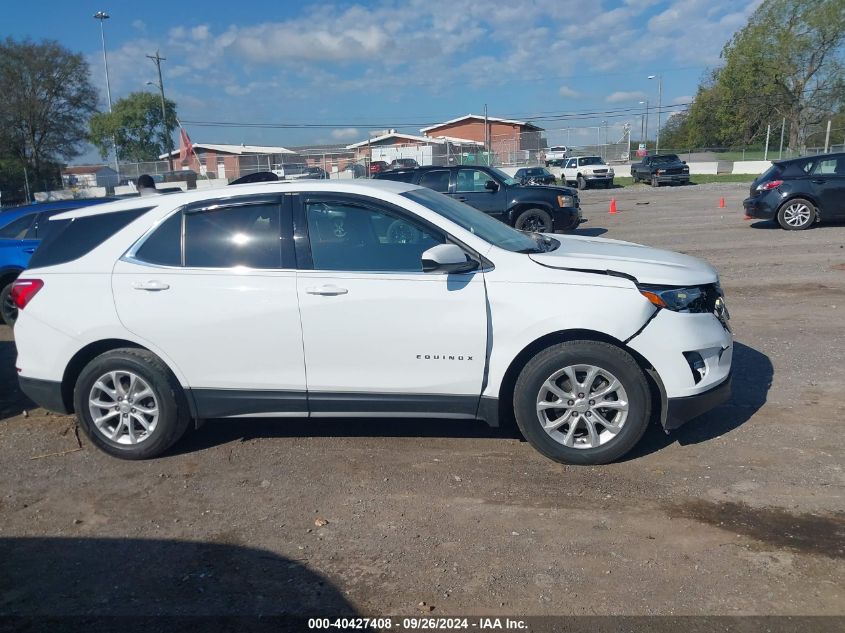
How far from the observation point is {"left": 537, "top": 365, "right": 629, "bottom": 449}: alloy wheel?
4.46m

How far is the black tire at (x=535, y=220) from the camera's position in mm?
14641

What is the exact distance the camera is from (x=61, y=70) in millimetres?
49125

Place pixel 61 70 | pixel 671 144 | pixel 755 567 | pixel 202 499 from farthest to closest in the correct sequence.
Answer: pixel 671 144 < pixel 61 70 < pixel 202 499 < pixel 755 567

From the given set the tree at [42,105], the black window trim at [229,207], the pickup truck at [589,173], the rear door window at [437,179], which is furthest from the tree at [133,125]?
the black window trim at [229,207]

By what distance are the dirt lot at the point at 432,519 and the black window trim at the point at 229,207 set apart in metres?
1.36

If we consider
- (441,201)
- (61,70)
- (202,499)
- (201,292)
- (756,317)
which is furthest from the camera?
(61,70)

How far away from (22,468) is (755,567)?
471 cm

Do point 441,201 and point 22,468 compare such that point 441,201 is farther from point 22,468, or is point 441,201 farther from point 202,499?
point 22,468

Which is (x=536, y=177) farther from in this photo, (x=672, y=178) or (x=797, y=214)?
(x=797, y=214)

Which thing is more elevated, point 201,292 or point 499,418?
point 201,292

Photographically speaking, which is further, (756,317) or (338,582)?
(756,317)

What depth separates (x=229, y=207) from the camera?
493cm

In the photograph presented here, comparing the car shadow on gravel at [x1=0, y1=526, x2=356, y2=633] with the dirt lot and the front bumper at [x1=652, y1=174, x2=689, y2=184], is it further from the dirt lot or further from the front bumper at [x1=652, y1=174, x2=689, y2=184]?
the front bumper at [x1=652, y1=174, x2=689, y2=184]

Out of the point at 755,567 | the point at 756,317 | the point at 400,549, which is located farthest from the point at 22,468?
the point at 756,317
